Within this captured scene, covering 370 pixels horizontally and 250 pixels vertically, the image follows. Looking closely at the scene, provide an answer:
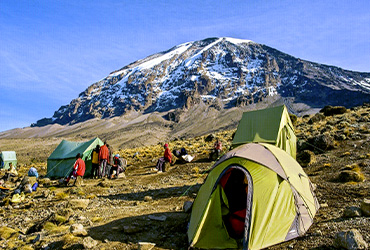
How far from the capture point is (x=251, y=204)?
577 cm

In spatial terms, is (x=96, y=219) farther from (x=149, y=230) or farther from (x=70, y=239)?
(x=149, y=230)

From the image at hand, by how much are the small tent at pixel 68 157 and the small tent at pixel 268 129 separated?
9.61 m

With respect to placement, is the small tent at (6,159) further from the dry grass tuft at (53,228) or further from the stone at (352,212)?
the stone at (352,212)

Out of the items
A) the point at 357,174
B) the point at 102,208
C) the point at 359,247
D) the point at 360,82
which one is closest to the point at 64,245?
the point at 102,208

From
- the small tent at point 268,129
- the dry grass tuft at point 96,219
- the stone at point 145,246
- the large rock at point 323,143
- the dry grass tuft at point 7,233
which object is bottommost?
the dry grass tuft at point 7,233

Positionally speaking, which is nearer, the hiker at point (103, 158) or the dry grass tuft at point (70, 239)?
the dry grass tuft at point (70, 239)

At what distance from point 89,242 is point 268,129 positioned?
31.7 feet

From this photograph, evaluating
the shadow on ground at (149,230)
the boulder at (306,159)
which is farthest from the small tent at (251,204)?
the boulder at (306,159)

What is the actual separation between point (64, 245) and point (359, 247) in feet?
19.0

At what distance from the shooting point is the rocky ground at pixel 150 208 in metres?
6.04

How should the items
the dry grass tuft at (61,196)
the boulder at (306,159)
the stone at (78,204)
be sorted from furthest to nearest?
the boulder at (306,159), the dry grass tuft at (61,196), the stone at (78,204)

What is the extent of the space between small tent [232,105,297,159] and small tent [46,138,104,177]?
9.61 m

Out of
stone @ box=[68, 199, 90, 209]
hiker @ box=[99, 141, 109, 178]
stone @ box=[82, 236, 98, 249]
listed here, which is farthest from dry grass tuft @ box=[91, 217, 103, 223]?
hiker @ box=[99, 141, 109, 178]

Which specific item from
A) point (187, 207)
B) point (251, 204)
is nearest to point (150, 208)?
point (187, 207)
